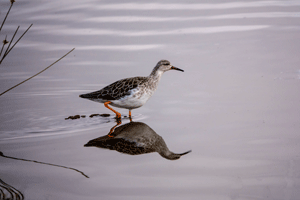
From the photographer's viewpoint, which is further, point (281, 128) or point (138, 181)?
point (281, 128)

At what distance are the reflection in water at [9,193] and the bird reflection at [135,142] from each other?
6.19 ft

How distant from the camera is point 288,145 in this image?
6.38 meters

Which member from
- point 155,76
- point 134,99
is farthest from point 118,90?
point 155,76

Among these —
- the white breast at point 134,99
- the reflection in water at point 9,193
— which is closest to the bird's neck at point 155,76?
the white breast at point 134,99

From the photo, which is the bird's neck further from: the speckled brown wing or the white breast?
the white breast

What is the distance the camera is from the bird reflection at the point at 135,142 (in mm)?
6254

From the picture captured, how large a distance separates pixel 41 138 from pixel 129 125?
5.80 feet

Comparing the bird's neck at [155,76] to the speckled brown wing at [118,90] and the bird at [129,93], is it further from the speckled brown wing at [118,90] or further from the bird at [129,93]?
the speckled brown wing at [118,90]

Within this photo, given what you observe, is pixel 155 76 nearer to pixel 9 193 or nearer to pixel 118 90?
pixel 118 90

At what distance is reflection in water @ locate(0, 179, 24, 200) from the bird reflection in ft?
6.19

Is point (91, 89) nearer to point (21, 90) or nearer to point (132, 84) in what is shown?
point (21, 90)

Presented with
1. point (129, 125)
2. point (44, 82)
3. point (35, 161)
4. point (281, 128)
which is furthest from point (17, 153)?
point (44, 82)

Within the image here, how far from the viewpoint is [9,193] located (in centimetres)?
462

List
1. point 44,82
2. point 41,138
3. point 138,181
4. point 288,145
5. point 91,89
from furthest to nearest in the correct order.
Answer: point 44,82, point 91,89, point 41,138, point 288,145, point 138,181
